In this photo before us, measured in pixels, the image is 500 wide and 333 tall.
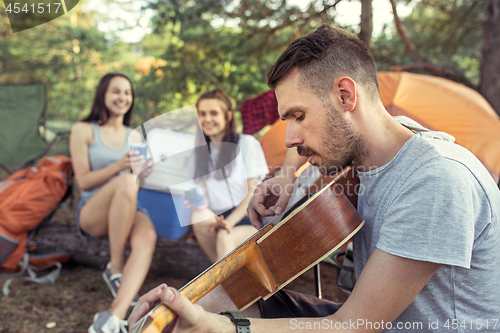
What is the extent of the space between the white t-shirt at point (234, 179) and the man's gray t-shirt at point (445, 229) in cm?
98

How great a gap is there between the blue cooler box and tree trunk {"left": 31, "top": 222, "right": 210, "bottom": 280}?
0.30 ft

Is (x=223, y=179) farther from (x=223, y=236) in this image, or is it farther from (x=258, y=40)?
(x=258, y=40)

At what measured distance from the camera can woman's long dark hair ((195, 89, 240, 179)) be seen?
178cm

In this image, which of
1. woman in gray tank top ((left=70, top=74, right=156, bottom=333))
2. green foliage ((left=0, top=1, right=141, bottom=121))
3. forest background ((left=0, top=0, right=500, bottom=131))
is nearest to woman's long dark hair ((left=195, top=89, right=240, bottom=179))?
woman in gray tank top ((left=70, top=74, right=156, bottom=333))

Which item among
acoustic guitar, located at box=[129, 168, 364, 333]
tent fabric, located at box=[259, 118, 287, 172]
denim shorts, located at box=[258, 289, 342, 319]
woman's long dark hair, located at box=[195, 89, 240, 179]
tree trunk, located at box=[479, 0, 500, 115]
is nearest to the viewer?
acoustic guitar, located at box=[129, 168, 364, 333]

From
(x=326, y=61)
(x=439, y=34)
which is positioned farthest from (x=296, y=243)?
(x=439, y=34)

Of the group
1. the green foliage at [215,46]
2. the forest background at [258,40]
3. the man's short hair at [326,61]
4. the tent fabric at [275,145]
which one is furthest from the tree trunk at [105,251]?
the green foliage at [215,46]

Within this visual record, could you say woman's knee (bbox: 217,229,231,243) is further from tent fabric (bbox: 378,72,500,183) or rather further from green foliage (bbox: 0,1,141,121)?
green foliage (bbox: 0,1,141,121)

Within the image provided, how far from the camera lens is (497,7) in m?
4.27

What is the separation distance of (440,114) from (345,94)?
194 cm

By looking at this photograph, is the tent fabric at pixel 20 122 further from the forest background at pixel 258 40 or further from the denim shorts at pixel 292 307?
the denim shorts at pixel 292 307

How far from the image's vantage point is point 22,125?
419 cm

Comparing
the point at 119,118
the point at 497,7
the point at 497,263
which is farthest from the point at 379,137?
the point at 497,7

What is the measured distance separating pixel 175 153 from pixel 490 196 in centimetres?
130
